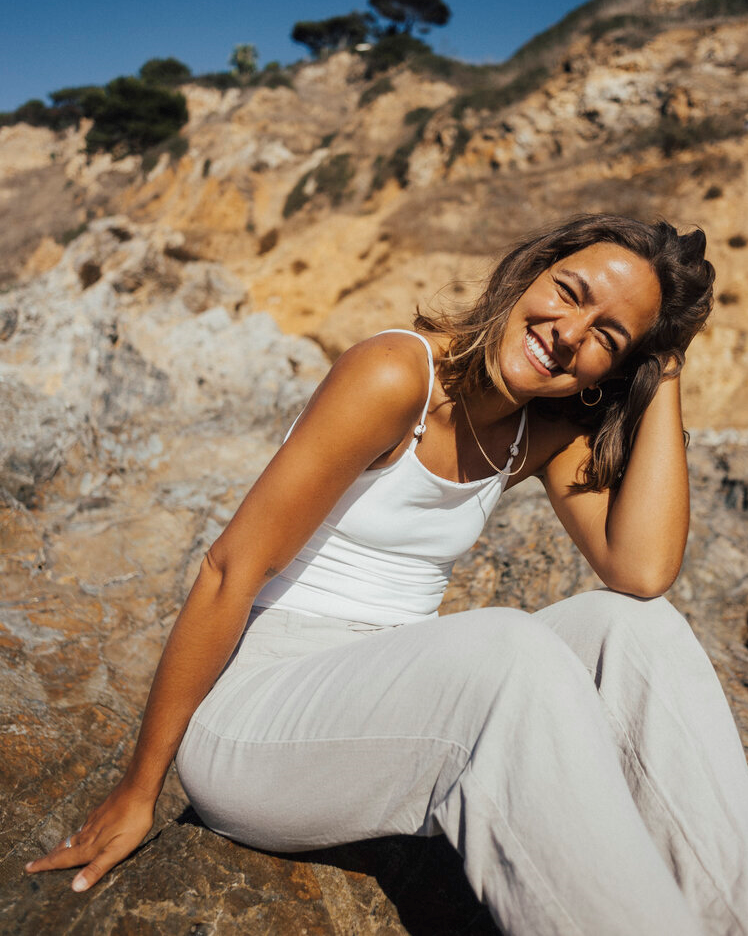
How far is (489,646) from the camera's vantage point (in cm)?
105

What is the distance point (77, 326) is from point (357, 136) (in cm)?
1162

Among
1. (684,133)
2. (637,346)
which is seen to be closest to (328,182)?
(684,133)

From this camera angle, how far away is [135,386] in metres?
3.87

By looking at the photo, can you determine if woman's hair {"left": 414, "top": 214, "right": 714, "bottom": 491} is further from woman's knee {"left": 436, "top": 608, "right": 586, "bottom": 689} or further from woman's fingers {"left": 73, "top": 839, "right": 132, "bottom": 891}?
woman's fingers {"left": 73, "top": 839, "right": 132, "bottom": 891}

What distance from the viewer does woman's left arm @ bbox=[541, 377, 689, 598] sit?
1519 mm

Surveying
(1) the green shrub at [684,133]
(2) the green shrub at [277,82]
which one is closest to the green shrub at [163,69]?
(2) the green shrub at [277,82]

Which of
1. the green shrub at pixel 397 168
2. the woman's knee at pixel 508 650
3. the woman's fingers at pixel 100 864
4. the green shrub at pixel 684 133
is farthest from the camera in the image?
the green shrub at pixel 397 168

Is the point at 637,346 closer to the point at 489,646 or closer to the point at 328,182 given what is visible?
the point at 489,646

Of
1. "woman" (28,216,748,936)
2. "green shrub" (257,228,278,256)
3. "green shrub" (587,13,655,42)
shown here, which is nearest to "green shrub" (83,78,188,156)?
"green shrub" (257,228,278,256)

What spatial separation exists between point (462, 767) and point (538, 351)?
902 mm

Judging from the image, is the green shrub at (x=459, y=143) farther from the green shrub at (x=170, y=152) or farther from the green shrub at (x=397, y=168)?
the green shrub at (x=170, y=152)

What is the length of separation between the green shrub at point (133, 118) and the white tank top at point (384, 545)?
2649 cm

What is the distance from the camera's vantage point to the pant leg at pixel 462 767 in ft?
2.98

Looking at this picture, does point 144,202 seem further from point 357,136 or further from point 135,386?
point 135,386
